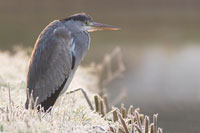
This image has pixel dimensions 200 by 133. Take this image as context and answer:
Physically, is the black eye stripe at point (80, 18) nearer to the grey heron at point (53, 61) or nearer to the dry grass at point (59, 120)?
the grey heron at point (53, 61)

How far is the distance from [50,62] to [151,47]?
38.3ft

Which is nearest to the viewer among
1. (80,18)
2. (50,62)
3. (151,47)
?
(50,62)

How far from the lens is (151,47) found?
53.5 feet

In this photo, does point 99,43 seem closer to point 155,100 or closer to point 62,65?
point 155,100

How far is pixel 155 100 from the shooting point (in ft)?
29.6

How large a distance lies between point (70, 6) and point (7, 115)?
27.1 metres

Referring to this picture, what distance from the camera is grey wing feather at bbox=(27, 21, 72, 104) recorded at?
481 centimetres

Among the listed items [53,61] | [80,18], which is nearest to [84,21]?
[80,18]

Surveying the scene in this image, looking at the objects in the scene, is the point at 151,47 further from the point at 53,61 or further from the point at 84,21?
the point at 53,61

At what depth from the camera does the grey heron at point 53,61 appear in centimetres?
482

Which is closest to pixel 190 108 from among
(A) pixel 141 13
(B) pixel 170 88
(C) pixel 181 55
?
(B) pixel 170 88

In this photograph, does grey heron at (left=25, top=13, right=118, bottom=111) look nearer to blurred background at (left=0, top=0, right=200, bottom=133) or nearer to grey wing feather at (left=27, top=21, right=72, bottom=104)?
grey wing feather at (left=27, top=21, right=72, bottom=104)

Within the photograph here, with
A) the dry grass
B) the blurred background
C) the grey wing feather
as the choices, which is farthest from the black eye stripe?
the blurred background

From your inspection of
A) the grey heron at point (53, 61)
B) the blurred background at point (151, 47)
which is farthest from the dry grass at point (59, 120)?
the blurred background at point (151, 47)
